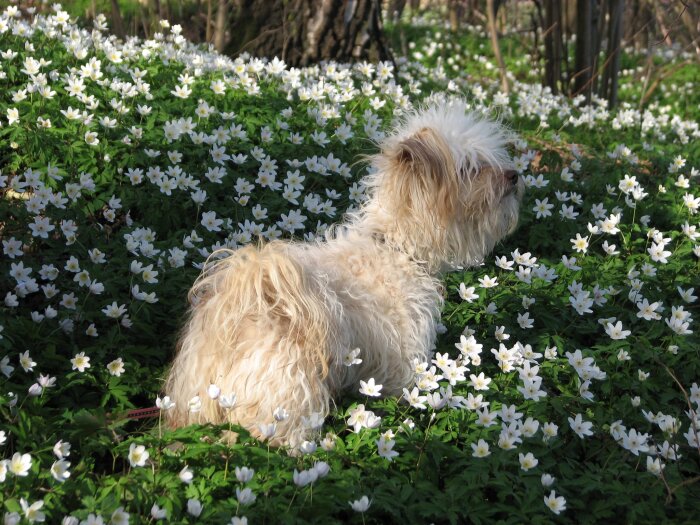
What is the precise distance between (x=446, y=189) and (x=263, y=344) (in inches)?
46.3

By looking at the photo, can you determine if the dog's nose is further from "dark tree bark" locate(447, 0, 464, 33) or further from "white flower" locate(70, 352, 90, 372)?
"dark tree bark" locate(447, 0, 464, 33)

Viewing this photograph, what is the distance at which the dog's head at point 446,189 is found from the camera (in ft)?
12.4

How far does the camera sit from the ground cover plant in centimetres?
298

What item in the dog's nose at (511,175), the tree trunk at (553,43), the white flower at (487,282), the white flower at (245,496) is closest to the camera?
the white flower at (245,496)

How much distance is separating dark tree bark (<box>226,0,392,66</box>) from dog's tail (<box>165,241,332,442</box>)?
496cm

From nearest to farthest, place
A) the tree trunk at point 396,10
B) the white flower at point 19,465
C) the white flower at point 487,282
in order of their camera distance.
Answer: the white flower at point 19,465 < the white flower at point 487,282 < the tree trunk at point 396,10

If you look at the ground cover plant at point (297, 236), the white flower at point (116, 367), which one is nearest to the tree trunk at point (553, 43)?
the ground cover plant at point (297, 236)

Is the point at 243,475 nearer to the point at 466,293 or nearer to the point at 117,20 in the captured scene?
the point at 466,293

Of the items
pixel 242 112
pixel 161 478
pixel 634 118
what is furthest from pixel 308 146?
pixel 634 118

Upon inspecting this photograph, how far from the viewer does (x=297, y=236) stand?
5.12 metres

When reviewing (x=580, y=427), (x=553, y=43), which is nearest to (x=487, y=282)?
(x=580, y=427)

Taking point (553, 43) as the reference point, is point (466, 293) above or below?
below

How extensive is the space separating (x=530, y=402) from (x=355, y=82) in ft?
14.9

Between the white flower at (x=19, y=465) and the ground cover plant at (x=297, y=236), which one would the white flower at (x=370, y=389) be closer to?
the ground cover plant at (x=297, y=236)
